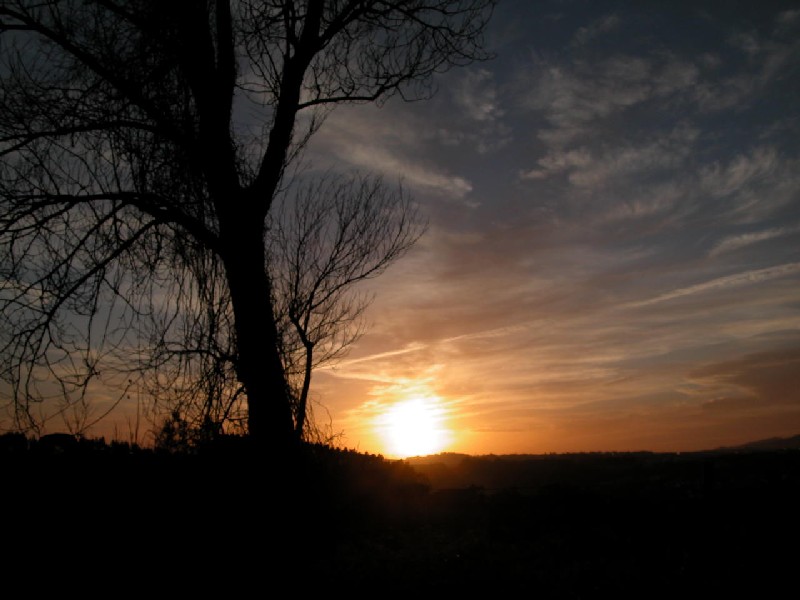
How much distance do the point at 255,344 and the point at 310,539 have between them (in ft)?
9.90

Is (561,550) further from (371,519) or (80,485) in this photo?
(80,485)

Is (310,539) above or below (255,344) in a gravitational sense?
below

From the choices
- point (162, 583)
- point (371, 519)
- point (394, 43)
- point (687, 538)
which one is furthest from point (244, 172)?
→ point (687, 538)

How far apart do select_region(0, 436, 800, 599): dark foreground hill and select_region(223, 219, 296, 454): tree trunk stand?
0.41 m

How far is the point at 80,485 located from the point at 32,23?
5.32 meters

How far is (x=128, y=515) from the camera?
6.04 meters

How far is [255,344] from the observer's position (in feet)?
21.3

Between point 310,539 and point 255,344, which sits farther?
point 310,539

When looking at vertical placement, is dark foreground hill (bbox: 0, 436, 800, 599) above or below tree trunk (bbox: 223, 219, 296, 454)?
below

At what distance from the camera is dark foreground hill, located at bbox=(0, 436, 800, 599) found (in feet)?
17.9

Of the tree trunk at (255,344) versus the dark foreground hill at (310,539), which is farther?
the tree trunk at (255,344)

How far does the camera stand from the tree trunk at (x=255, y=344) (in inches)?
256

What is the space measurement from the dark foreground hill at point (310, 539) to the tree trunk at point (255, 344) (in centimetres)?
41

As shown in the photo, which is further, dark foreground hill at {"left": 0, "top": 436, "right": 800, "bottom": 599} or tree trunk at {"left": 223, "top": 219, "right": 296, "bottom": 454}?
tree trunk at {"left": 223, "top": 219, "right": 296, "bottom": 454}
